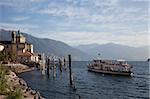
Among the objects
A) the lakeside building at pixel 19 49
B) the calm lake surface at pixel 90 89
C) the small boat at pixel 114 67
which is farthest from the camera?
the lakeside building at pixel 19 49

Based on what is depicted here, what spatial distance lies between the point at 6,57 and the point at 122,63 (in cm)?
4037

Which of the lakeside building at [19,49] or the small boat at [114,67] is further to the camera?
the lakeside building at [19,49]

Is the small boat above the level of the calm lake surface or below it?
above

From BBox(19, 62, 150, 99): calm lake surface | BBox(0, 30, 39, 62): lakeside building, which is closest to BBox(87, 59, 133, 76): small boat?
BBox(19, 62, 150, 99): calm lake surface

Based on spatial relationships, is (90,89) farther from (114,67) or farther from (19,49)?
(19,49)

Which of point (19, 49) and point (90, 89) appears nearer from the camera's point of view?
point (90, 89)

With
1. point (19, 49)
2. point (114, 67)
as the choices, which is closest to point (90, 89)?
point (114, 67)

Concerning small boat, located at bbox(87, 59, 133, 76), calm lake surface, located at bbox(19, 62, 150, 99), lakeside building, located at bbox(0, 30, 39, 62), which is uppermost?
lakeside building, located at bbox(0, 30, 39, 62)

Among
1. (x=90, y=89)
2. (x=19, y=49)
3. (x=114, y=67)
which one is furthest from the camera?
(x=19, y=49)

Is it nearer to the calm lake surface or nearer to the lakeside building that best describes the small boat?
the calm lake surface

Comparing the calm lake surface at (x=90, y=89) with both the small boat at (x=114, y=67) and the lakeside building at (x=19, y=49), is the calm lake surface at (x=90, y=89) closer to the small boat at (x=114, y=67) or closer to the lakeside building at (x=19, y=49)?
the small boat at (x=114, y=67)

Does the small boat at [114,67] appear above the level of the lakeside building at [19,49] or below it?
below

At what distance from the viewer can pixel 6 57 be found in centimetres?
10450

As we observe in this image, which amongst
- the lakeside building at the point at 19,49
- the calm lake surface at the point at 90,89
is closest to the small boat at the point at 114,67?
the calm lake surface at the point at 90,89
